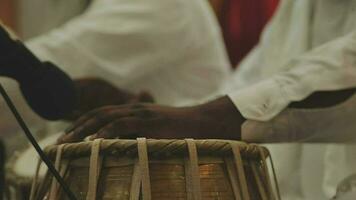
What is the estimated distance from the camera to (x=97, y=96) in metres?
1.55

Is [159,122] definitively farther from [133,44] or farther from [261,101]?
[133,44]

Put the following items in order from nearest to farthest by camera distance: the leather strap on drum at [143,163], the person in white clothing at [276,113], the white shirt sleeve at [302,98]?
the leather strap on drum at [143,163] → the person in white clothing at [276,113] → the white shirt sleeve at [302,98]

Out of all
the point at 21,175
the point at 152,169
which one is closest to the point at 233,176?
the point at 152,169

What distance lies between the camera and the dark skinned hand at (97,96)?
4.83 feet

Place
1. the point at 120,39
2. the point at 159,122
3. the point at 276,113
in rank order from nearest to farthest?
the point at 159,122
the point at 276,113
the point at 120,39

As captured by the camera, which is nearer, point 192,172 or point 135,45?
point 192,172

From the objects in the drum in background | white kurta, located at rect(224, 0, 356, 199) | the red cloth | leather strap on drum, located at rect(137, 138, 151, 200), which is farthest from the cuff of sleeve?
the red cloth

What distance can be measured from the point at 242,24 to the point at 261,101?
127 centimetres

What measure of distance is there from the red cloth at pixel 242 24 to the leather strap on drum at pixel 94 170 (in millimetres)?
1431

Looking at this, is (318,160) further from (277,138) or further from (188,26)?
(188,26)

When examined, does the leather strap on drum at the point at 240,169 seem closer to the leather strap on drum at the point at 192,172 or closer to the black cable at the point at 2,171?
the leather strap on drum at the point at 192,172

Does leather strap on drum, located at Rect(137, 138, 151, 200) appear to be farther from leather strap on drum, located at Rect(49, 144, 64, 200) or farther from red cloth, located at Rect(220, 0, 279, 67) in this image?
red cloth, located at Rect(220, 0, 279, 67)

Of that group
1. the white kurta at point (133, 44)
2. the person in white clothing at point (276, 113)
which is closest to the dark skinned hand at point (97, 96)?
the white kurta at point (133, 44)

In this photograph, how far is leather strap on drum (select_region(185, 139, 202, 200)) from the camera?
0.96 metres
